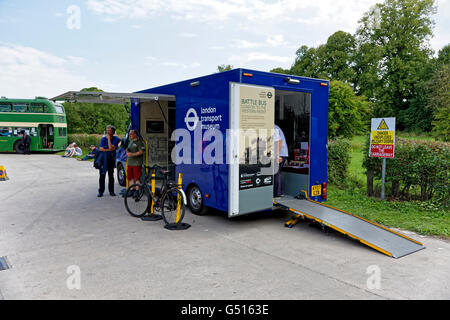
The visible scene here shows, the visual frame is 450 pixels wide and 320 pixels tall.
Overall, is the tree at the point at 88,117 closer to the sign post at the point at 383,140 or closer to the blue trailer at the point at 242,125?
the blue trailer at the point at 242,125

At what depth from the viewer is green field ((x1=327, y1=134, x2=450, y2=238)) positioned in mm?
5879

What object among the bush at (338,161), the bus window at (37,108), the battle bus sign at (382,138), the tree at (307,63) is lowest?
the bush at (338,161)

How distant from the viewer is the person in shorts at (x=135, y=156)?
7.90m

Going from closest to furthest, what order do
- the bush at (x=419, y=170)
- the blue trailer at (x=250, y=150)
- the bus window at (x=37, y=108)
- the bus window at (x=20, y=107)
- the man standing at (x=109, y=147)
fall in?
the blue trailer at (x=250, y=150), the bush at (x=419, y=170), the man standing at (x=109, y=147), the bus window at (x=20, y=107), the bus window at (x=37, y=108)

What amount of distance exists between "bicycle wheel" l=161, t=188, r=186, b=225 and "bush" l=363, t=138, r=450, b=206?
15.9 ft

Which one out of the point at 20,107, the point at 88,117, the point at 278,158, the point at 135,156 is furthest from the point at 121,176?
the point at 88,117

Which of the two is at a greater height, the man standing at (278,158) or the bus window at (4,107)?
the bus window at (4,107)

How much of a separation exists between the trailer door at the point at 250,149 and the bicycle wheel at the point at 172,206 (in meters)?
0.99

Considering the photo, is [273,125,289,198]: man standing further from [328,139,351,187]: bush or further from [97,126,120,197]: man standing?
[97,126,120,197]: man standing

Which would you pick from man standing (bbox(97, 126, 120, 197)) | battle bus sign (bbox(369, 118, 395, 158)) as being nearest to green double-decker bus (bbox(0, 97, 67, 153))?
man standing (bbox(97, 126, 120, 197))

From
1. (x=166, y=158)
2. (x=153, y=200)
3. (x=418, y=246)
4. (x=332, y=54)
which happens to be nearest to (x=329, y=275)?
(x=418, y=246)

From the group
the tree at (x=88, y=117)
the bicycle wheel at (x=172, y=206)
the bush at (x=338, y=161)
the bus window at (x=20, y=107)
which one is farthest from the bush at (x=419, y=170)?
the tree at (x=88, y=117)

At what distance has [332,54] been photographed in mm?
36781
